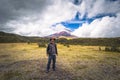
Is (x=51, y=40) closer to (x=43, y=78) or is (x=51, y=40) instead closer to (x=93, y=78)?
(x=43, y=78)

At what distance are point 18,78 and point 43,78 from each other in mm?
2058

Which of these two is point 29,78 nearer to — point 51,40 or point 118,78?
point 51,40

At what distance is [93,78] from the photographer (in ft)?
37.0

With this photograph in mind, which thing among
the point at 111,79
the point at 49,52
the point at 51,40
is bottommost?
the point at 111,79

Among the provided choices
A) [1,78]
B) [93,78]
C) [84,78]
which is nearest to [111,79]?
[93,78]

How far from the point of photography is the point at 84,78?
11312mm

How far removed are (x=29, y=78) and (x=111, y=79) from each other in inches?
255

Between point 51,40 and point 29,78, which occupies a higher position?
point 51,40

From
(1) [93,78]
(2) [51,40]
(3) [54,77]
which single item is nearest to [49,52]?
(2) [51,40]

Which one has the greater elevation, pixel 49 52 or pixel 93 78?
pixel 49 52

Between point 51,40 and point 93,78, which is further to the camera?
point 51,40

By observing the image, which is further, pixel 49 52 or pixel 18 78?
pixel 49 52

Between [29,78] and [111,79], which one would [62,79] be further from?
[111,79]

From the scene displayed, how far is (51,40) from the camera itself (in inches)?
501
